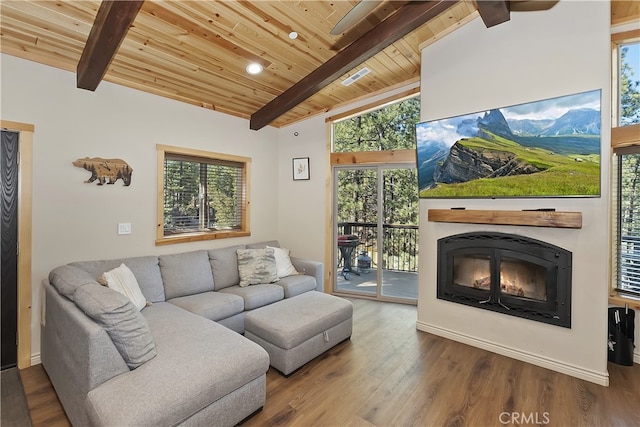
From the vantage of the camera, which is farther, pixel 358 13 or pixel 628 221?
pixel 628 221

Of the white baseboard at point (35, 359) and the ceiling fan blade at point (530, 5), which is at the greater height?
the ceiling fan blade at point (530, 5)

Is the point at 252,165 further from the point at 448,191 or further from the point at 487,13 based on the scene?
the point at 487,13

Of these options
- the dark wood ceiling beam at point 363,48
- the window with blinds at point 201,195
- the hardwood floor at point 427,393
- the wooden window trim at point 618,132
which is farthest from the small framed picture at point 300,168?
the wooden window trim at point 618,132

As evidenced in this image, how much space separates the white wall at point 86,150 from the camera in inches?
104

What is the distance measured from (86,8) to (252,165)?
261cm

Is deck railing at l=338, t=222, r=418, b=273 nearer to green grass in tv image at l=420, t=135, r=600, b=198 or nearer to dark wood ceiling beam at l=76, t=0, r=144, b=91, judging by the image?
green grass in tv image at l=420, t=135, r=600, b=198

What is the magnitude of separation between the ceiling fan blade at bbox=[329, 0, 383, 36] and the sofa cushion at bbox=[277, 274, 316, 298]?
105 inches

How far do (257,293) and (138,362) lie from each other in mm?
1556

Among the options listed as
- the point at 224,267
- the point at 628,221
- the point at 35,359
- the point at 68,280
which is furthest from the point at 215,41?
the point at 628,221

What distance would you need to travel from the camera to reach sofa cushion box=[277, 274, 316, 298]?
3555mm

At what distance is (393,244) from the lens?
4508 millimetres

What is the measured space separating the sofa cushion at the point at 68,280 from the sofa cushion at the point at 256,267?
1559 millimetres

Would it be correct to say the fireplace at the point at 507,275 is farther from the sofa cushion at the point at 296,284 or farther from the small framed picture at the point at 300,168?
the small framed picture at the point at 300,168

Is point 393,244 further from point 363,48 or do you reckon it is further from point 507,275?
point 363,48
